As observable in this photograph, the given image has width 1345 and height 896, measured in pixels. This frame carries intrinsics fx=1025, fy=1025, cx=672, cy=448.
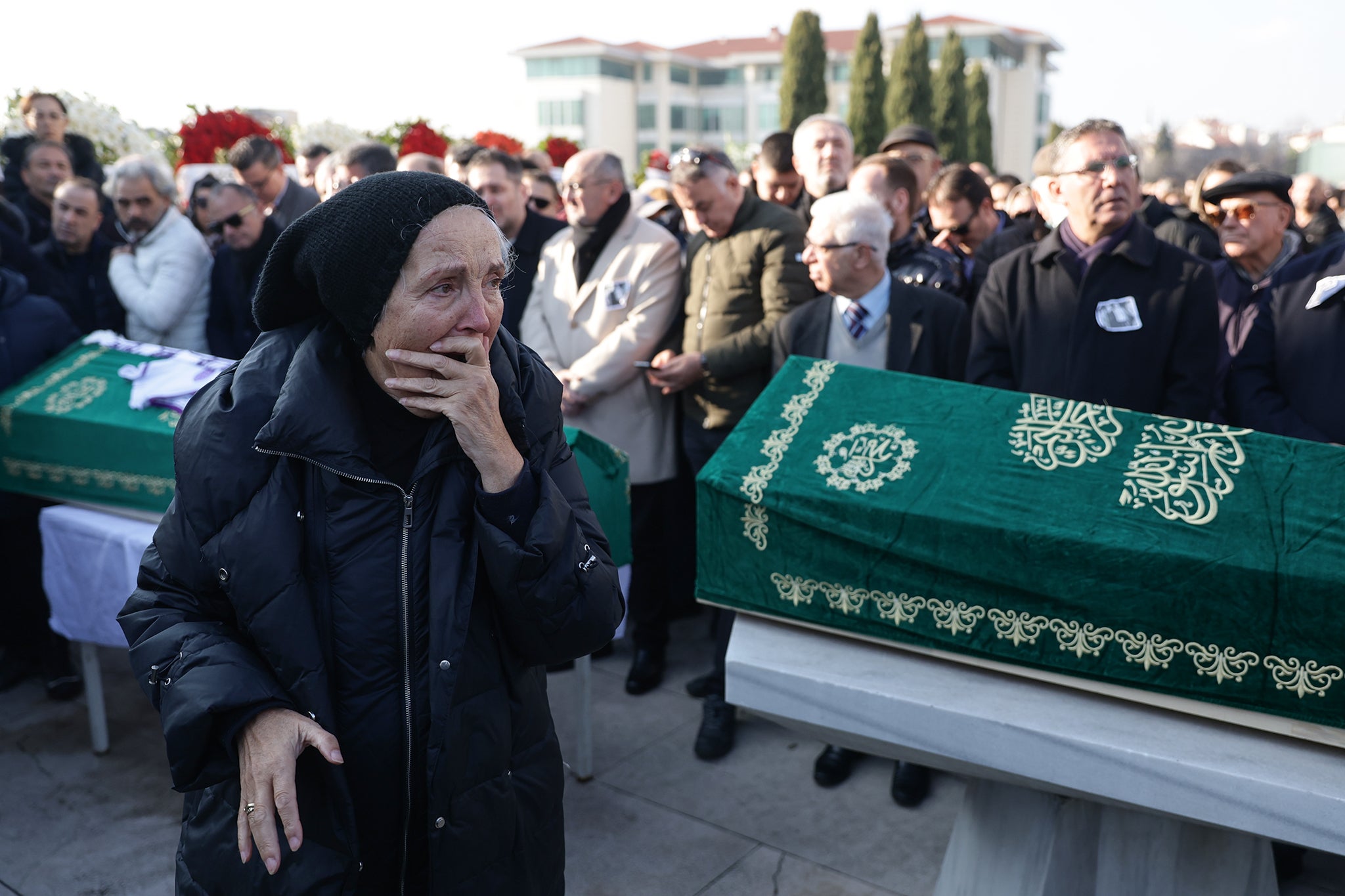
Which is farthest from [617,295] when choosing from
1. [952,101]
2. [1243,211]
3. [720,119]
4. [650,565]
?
[720,119]

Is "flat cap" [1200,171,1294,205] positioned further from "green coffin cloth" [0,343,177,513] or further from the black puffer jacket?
"green coffin cloth" [0,343,177,513]

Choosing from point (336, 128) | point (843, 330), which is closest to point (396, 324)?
point (843, 330)

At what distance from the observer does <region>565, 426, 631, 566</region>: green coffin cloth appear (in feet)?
10.9

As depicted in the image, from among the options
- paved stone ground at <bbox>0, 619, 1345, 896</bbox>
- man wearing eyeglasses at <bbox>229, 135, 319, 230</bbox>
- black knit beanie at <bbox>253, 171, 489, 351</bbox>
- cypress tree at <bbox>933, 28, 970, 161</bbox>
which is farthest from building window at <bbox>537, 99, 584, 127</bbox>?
black knit beanie at <bbox>253, 171, 489, 351</bbox>

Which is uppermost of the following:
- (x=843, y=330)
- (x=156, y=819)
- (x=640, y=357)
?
(x=843, y=330)

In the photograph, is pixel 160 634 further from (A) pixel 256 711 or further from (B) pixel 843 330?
(B) pixel 843 330

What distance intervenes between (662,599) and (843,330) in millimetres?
1567

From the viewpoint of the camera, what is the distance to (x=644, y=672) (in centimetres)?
445

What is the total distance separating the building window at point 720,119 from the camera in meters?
70.1

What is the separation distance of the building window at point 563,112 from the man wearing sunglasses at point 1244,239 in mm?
65196

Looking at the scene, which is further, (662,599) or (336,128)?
(336,128)

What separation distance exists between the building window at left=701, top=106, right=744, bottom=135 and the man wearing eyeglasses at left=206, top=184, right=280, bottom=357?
224 ft

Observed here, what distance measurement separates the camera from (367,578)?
163 centimetres

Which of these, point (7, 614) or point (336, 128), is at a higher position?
point (336, 128)
